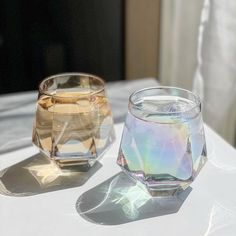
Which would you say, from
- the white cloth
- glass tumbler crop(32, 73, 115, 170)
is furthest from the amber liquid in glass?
the white cloth

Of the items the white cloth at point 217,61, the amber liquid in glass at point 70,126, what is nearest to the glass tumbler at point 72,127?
the amber liquid in glass at point 70,126

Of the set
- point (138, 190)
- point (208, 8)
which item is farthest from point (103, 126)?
point (208, 8)

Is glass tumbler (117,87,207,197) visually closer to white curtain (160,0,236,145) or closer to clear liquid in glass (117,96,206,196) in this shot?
clear liquid in glass (117,96,206,196)

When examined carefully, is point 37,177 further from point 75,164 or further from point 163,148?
point 163,148

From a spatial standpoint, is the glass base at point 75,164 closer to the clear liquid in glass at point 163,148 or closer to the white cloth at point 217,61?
the clear liquid in glass at point 163,148

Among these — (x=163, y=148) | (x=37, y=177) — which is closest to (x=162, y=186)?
(x=163, y=148)
